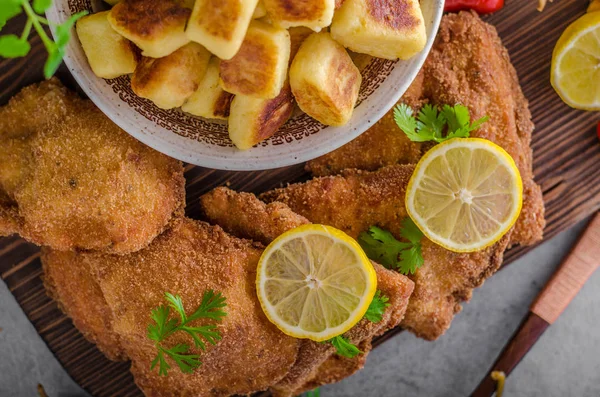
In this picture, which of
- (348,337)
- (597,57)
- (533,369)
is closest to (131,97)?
(348,337)

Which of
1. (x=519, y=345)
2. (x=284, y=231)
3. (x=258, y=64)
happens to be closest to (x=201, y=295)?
(x=284, y=231)

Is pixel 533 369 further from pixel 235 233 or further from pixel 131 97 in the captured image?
pixel 131 97

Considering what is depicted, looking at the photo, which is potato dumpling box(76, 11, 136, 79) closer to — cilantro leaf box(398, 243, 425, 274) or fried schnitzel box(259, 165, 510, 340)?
fried schnitzel box(259, 165, 510, 340)

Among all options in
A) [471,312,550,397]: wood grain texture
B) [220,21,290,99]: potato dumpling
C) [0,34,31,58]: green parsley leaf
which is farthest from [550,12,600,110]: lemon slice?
[0,34,31,58]: green parsley leaf

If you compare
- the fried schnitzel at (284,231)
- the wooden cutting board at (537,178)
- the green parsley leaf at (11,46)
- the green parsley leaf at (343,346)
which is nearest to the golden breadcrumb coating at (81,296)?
the wooden cutting board at (537,178)

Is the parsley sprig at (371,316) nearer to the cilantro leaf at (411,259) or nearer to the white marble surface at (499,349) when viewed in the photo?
the cilantro leaf at (411,259)
